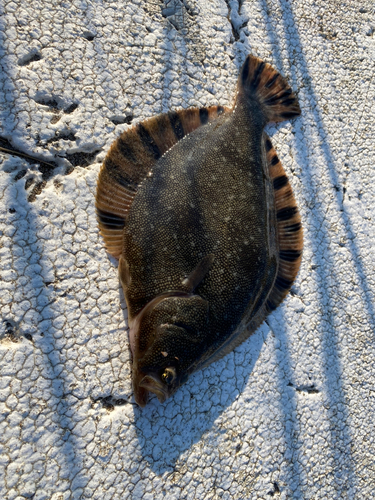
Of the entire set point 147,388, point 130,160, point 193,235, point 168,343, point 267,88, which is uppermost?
point 267,88

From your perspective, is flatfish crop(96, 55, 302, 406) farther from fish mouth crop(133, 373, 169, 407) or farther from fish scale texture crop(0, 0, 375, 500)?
fish scale texture crop(0, 0, 375, 500)

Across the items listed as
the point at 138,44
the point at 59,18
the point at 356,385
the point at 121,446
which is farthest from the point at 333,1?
the point at 121,446

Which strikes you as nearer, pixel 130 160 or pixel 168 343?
pixel 168 343

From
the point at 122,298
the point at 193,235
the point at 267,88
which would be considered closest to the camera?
the point at 193,235

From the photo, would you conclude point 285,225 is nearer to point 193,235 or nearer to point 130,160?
point 193,235

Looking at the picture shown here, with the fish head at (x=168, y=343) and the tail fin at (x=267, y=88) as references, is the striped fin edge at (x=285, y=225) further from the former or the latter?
the fish head at (x=168, y=343)

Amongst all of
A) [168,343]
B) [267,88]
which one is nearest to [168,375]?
[168,343]
